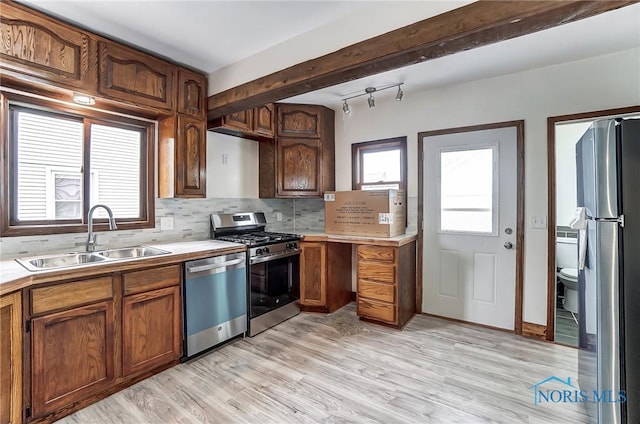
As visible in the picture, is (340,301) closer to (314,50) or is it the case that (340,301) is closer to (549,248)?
(549,248)

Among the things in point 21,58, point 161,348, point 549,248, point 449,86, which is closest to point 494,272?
point 549,248

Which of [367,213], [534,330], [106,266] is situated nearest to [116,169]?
[106,266]

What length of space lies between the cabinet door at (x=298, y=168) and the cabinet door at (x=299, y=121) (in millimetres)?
84

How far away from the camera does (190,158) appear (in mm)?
2732

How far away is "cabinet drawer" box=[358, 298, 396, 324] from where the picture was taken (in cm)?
298

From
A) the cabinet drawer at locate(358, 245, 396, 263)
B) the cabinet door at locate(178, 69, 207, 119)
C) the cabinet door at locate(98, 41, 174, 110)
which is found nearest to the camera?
the cabinet door at locate(98, 41, 174, 110)

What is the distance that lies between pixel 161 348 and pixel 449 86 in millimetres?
3592

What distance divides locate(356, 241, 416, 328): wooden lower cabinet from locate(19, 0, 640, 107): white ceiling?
176 cm

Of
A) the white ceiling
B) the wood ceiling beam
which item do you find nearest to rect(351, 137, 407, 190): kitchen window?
the white ceiling

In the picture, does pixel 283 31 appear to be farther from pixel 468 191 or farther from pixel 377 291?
pixel 377 291

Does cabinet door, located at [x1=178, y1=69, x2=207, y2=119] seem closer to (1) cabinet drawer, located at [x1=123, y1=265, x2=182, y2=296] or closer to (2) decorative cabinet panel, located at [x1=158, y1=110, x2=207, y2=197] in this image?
(2) decorative cabinet panel, located at [x1=158, y1=110, x2=207, y2=197]

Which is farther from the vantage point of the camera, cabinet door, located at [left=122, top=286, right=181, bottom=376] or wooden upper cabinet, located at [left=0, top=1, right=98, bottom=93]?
cabinet door, located at [left=122, top=286, right=181, bottom=376]

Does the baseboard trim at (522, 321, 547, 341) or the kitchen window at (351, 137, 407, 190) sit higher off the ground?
the kitchen window at (351, 137, 407, 190)

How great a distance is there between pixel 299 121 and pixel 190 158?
1.45 metres
